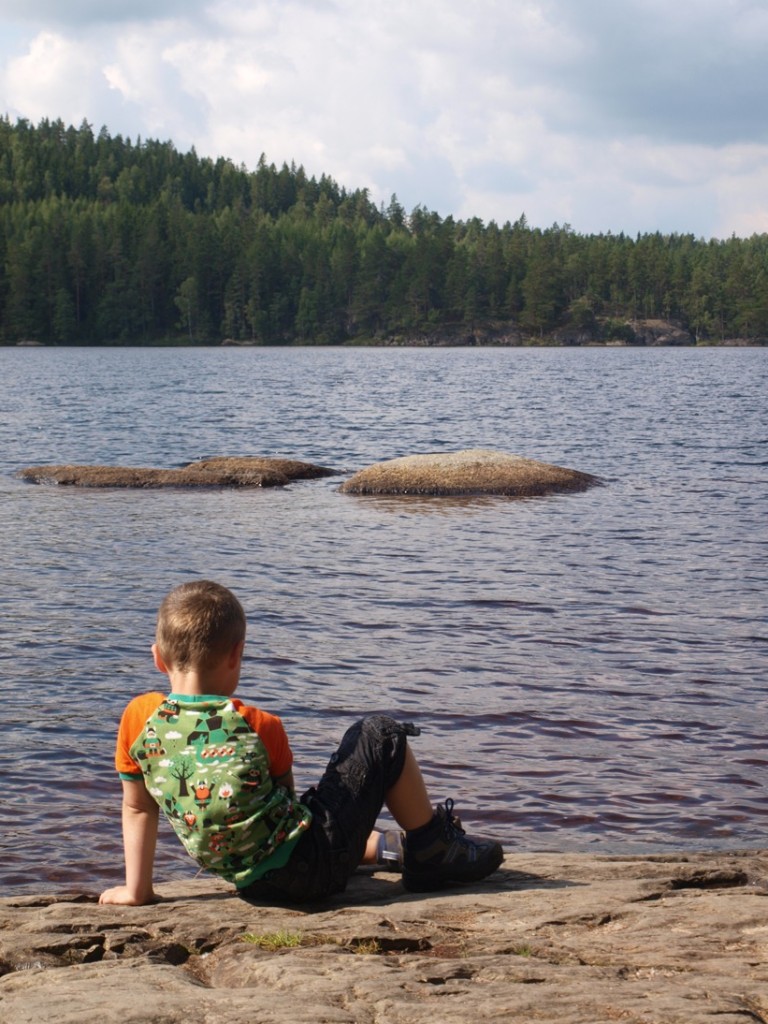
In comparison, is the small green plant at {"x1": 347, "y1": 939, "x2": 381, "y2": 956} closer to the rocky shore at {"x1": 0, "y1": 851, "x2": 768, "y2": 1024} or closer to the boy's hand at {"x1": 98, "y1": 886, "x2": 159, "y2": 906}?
the rocky shore at {"x1": 0, "y1": 851, "x2": 768, "y2": 1024}

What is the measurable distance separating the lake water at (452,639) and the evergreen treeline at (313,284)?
119m

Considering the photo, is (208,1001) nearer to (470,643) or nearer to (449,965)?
(449,965)

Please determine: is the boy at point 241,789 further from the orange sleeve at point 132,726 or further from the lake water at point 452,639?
the lake water at point 452,639

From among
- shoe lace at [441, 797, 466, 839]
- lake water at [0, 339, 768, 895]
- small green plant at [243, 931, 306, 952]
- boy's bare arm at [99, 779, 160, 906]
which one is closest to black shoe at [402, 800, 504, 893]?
shoe lace at [441, 797, 466, 839]

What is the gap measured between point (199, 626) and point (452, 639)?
8648mm

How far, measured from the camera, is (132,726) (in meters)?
5.39

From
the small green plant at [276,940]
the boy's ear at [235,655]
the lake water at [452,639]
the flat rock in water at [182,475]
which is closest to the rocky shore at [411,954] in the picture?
the small green plant at [276,940]

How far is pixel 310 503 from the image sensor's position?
25.4 metres

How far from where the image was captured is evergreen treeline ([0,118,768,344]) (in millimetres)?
151125

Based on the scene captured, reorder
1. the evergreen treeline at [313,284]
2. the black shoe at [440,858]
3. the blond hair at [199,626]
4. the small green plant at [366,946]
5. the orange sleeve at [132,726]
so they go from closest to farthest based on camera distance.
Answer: the small green plant at [366,946]
the blond hair at [199,626]
the orange sleeve at [132,726]
the black shoe at [440,858]
the evergreen treeline at [313,284]

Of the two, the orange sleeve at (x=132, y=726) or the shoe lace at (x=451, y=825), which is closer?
the orange sleeve at (x=132, y=726)

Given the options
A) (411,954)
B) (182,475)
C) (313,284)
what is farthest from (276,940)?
(313,284)

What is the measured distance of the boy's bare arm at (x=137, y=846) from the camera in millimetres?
5418

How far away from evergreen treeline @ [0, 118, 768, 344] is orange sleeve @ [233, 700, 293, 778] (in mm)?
147782
